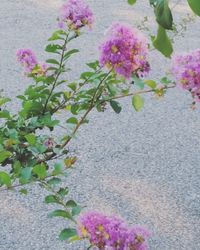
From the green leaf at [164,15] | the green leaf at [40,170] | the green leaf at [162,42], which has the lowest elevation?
the green leaf at [40,170]

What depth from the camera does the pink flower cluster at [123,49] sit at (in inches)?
45.6

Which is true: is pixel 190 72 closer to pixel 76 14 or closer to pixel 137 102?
pixel 137 102

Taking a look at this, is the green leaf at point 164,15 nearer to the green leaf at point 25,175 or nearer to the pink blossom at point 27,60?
the green leaf at point 25,175

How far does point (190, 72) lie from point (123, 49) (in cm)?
15

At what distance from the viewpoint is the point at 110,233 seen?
0.96m

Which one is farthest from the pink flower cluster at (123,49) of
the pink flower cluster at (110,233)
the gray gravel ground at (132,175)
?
the gray gravel ground at (132,175)

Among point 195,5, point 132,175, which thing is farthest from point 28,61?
point 132,175

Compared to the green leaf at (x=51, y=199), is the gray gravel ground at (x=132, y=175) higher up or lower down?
lower down

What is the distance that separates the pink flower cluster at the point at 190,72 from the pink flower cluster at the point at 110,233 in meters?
0.34

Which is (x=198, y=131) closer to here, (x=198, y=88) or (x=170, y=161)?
(x=170, y=161)

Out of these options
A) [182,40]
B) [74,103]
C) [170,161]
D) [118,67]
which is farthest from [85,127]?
[118,67]

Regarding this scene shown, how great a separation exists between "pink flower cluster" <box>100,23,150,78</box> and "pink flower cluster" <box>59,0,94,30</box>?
0.24 metres

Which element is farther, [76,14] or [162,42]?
[76,14]

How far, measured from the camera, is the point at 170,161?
9.66 feet
